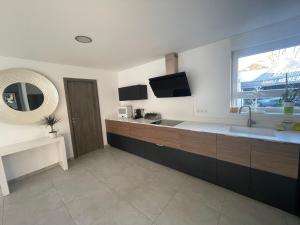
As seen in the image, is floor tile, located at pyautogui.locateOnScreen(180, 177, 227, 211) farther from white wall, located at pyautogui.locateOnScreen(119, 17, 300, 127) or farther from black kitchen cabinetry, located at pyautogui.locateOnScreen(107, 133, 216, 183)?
white wall, located at pyautogui.locateOnScreen(119, 17, 300, 127)

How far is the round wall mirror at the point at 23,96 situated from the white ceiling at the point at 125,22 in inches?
22.2

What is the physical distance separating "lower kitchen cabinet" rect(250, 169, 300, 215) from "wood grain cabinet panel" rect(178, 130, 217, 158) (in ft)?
1.73

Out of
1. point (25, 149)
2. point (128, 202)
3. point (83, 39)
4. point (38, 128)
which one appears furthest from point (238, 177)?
point (38, 128)

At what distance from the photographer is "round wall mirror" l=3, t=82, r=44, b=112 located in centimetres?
237

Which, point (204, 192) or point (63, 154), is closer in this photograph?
point (204, 192)

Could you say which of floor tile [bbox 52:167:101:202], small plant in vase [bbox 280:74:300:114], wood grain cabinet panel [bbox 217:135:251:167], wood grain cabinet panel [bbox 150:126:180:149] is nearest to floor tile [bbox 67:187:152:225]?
floor tile [bbox 52:167:101:202]

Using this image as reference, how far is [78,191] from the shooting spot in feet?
6.89

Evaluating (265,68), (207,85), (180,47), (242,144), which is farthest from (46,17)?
(265,68)

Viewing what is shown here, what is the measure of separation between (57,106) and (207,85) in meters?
3.19

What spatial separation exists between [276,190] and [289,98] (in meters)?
1.18

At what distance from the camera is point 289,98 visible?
1.77 meters

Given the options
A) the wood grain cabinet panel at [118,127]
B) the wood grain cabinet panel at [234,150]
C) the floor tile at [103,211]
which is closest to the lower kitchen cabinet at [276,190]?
the wood grain cabinet panel at [234,150]

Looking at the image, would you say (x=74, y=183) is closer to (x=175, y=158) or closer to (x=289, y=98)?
(x=175, y=158)

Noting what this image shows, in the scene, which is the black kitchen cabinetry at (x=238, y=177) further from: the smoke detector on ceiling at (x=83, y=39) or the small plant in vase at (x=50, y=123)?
the smoke detector on ceiling at (x=83, y=39)
